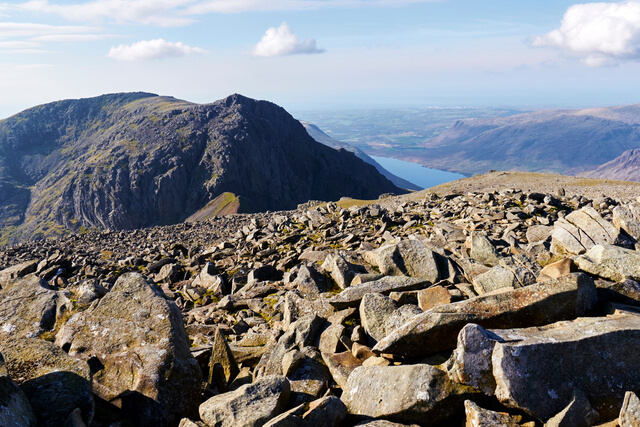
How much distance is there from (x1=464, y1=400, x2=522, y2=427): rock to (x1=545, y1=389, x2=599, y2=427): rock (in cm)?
61

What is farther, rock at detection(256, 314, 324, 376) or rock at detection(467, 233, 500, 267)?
rock at detection(467, 233, 500, 267)

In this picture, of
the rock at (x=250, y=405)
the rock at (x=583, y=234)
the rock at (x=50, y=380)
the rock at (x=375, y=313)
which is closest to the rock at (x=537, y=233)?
the rock at (x=583, y=234)

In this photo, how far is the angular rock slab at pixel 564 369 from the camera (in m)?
7.17

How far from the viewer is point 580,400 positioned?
278 inches

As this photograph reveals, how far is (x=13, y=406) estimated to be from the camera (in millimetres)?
6566

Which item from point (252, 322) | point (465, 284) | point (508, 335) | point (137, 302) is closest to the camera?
point (508, 335)

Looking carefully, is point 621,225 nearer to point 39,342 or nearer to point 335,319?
point 335,319

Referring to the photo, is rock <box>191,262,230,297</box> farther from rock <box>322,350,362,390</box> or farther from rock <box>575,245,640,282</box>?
rock <box>575,245,640,282</box>

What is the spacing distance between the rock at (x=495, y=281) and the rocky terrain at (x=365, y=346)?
0.07 meters

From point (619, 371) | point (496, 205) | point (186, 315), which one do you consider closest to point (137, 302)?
point (186, 315)

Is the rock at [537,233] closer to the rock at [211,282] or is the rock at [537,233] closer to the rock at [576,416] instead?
the rock at [576,416]

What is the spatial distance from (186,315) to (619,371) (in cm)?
1720

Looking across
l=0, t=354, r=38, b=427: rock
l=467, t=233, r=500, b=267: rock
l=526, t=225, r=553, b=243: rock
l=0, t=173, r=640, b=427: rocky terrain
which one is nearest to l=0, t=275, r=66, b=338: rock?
l=0, t=173, r=640, b=427: rocky terrain

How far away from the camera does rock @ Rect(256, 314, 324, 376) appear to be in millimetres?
10695
